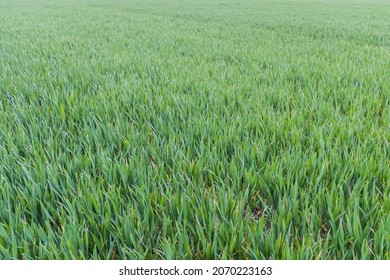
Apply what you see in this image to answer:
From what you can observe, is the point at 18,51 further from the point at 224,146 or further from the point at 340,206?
the point at 340,206

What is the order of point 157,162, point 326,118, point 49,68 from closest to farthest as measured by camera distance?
point 157,162
point 326,118
point 49,68

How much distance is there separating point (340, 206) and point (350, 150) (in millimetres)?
537

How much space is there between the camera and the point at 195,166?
126cm

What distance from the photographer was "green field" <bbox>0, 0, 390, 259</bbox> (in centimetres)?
90

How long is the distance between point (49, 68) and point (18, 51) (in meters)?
1.30

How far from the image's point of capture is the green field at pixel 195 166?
2.95 feet

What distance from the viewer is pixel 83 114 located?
6.11 ft

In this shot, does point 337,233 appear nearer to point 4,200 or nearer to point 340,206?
point 340,206

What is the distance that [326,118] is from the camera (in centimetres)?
179

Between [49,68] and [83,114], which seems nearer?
[83,114]
